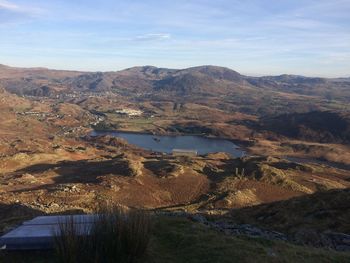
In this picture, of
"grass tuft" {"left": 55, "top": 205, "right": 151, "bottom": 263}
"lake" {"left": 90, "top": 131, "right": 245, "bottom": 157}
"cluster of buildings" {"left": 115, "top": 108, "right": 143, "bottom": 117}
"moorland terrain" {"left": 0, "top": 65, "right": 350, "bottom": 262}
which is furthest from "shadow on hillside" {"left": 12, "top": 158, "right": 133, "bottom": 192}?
"cluster of buildings" {"left": 115, "top": 108, "right": 143, "bottom": 117}

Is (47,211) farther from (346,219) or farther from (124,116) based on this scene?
(124,116)

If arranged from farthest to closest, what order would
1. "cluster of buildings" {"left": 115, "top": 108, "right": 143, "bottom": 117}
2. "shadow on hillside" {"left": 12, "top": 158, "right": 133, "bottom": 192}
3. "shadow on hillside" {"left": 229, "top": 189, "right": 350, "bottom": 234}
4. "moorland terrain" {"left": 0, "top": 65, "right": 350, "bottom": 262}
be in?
"cluster of buildings" {"left": 115, "top": 108, "right": 143, "bottom": 117} → "shadow on hillside" {"left": 12, "top": 158, "right": 133, "bottom": 192} → "moorland terrain" {"left": 0, "top": 65, "right": 350, "bottom": 262} → "shadow on hillside" {"left": 229, "top": 189, "right": 350, "bottom": 234}

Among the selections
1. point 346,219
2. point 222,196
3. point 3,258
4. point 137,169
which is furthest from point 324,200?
point 137,169

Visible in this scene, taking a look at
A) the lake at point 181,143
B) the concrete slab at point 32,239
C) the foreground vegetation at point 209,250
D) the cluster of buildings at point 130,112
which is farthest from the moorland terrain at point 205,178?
the cluster of buildings at point 130,112

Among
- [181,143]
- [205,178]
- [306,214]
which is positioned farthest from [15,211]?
[181,143]

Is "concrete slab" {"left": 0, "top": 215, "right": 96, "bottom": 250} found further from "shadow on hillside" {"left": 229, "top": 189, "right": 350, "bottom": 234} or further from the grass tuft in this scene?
"shadow on hillside" {"left": 229, "top": 189, "right": 350, "bottom": 234}

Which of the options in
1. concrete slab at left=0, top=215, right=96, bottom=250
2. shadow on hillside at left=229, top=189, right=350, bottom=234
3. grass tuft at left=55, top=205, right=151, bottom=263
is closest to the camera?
grass tuft at left=55, top=205, right=151, bottom=263

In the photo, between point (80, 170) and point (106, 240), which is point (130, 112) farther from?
point (106, 240)

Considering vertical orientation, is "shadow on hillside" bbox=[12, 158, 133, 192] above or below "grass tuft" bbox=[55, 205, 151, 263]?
below
